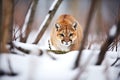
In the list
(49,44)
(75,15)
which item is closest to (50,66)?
(49,44)

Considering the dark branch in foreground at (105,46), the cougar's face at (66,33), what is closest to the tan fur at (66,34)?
the cougar's face at (66,33)

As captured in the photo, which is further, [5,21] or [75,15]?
[75,15]

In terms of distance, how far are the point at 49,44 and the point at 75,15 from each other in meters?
0.15

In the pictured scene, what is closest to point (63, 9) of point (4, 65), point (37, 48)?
point (37, 48)

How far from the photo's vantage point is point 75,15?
1.12 meters

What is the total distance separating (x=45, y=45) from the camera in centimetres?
111

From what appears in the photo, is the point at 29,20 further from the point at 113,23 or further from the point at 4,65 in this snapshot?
the point at 113,23

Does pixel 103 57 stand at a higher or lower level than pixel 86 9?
lower

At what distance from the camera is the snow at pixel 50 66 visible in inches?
41.2

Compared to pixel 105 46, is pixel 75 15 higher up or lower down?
higher up

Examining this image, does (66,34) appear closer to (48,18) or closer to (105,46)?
(48,18)

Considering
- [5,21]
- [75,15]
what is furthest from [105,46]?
[5,21]

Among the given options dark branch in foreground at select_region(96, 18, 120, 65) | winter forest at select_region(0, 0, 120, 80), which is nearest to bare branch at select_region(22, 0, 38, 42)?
winter forest at select_region(0, 0, 120, 80)

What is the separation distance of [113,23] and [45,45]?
281mm
